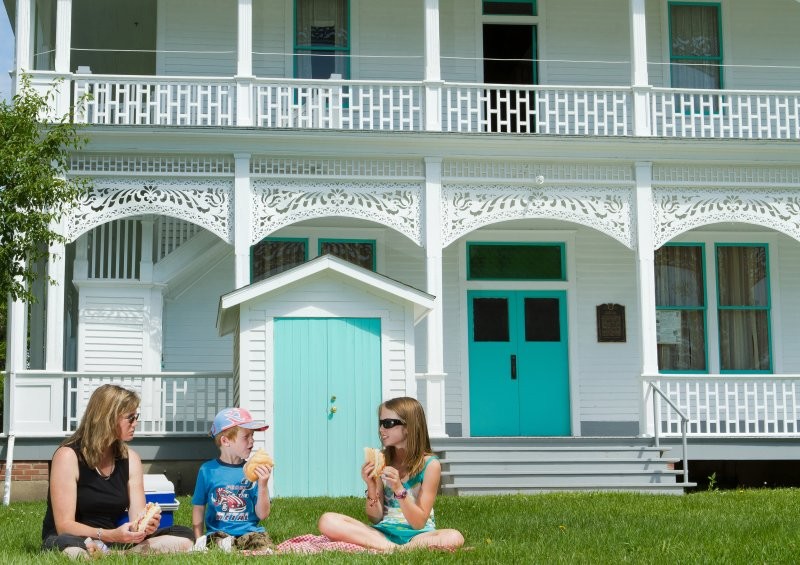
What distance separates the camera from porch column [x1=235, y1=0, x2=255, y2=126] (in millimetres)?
15984

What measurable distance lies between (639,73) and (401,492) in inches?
428

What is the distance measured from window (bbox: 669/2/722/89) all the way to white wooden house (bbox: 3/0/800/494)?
0.12 ft

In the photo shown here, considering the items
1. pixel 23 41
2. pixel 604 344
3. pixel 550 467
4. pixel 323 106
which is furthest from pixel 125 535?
pixel 604 344

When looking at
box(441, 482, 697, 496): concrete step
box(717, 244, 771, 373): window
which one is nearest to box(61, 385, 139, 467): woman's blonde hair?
box(441, 482, 697, 496): concrete step

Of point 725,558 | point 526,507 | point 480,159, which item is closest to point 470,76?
point 480,159

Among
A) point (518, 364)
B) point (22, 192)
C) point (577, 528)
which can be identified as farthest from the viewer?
point (518, 364)

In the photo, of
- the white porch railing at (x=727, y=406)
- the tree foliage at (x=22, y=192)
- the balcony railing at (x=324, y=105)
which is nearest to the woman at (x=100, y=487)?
the tree foliage at (x=22, y=192)

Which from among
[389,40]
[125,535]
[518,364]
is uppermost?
[389,40]

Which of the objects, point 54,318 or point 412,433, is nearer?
point 412,433

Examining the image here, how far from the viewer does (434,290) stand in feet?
51.3

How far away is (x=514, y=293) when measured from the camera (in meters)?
18.2

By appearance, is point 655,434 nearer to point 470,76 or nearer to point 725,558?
point 470,76

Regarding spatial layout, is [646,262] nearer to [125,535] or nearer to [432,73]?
[432,73]

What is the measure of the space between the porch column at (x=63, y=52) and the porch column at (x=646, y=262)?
761 centimetres
